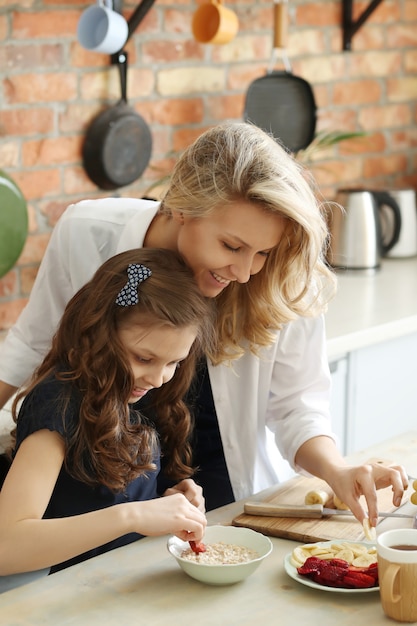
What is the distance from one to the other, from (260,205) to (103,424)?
16.2 inches

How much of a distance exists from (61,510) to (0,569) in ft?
0.75

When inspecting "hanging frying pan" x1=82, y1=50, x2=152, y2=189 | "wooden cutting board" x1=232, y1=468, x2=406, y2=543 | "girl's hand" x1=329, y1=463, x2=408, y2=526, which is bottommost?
"wooden cutting board" x1=232, y1=468, x2=406, y2=543

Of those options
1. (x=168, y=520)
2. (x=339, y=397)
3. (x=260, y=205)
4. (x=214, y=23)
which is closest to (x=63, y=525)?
(x=168, y=520)

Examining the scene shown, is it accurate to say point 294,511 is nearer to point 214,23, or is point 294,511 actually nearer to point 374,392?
point 374,392

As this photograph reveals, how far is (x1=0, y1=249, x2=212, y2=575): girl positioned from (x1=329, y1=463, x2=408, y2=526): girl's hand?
0.23m

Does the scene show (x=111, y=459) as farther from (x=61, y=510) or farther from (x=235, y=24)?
(x=235, y=24)

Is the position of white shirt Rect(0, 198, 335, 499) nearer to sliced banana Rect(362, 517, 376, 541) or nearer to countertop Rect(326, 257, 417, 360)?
sliced banana Rect(362, 517, 376, 541)

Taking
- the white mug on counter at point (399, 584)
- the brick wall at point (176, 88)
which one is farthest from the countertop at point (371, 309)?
the white mug on counter at point (399, 584)

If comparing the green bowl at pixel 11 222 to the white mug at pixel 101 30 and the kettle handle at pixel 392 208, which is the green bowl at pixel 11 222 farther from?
the kettle handle at pixel 392 208

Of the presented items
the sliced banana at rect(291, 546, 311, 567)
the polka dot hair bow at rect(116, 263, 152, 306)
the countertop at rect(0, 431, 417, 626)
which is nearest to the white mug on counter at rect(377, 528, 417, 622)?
the countertop at rect(0, 431, 417, 626)

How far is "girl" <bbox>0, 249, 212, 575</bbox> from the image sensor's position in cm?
131

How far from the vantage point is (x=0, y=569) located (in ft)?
4.33

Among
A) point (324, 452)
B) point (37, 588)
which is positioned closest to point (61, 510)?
point (37, 588)

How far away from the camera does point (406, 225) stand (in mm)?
3172
